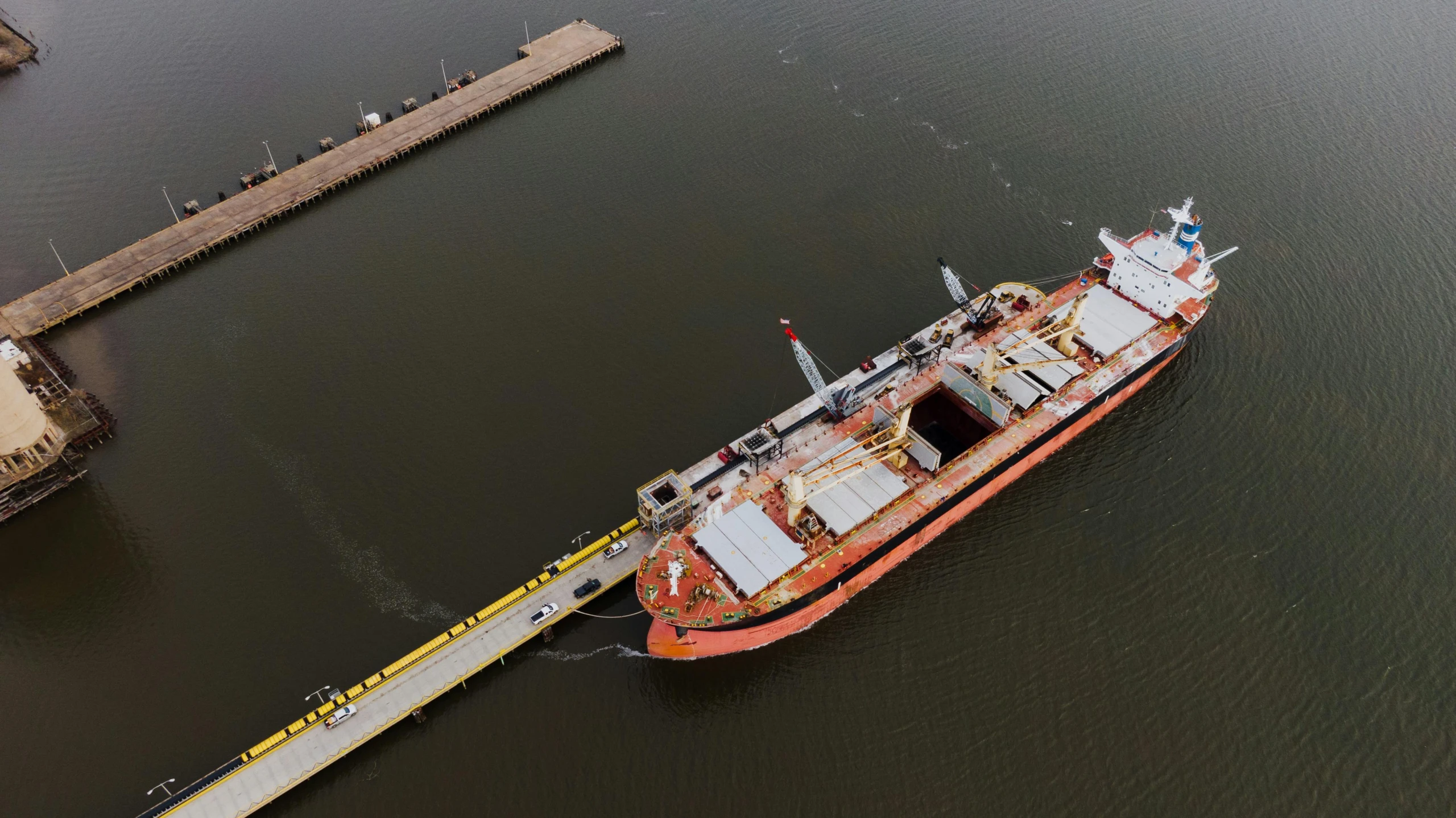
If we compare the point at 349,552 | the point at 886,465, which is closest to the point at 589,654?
the point at 349,552

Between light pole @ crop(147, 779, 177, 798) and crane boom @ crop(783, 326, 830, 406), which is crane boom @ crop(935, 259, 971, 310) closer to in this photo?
crane boom @ crop(783, 326, 830, 406)

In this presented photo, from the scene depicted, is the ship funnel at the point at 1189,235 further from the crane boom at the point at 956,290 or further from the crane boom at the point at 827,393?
the crane boom at the point at 827,393

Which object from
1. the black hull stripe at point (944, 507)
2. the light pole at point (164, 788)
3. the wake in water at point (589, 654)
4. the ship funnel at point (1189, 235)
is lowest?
the wake in water at point (589, 654)

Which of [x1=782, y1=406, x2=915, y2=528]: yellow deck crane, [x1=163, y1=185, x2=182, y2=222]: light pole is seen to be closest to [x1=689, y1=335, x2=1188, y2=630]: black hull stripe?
[x1=782, y1=406, x2=915, y2=528]: yellow deck crane

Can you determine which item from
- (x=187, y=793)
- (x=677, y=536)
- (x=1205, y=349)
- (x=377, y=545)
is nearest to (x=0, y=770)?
(x=187, y=793)

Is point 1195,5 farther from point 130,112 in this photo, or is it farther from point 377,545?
point 130,112

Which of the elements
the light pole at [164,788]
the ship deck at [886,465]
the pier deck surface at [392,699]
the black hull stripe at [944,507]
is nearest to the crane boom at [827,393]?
the ship deck at [886,465]
